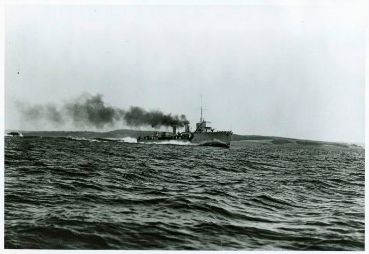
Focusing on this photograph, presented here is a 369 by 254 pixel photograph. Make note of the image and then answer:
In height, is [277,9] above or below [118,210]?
above

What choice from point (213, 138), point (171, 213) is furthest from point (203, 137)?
point (171, 213)

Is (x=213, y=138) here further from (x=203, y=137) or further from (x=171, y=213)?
(x=171, y=213)

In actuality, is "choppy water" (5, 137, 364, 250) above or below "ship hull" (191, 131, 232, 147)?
below

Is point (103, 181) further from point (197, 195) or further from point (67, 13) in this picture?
point (67, 13)

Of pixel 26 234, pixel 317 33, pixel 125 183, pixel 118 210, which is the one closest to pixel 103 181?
pixel 125 183

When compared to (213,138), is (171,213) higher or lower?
lower

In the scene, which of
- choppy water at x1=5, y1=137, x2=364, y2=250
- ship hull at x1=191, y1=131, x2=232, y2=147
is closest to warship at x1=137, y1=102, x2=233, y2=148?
ship hull at x1=191, y1=131, x2=232, y2=147

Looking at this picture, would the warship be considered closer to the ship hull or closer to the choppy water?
the ship hull

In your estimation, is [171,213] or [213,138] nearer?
[171,213]

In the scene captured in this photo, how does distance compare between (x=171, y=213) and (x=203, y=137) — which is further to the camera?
(x=203, y=137)

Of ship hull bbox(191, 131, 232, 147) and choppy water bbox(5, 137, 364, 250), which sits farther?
ship hull bbox(191, 131, 232, 147)

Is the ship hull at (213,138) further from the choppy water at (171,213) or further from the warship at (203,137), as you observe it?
the choppy water at (171,213)
